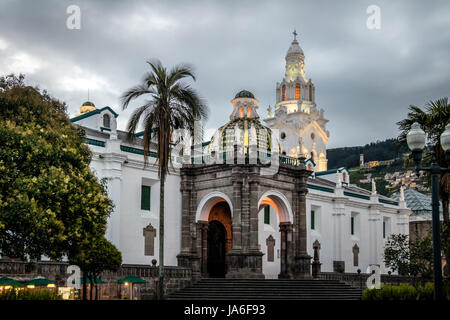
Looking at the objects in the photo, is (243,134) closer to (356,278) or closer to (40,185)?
(356,278)

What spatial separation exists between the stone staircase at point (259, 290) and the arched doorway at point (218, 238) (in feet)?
14.8

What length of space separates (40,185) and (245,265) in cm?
1443

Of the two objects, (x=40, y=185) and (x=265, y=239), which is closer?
(x=40, y=185)

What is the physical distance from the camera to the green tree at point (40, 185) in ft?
57.0

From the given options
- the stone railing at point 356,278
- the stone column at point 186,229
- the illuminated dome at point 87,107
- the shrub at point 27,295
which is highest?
the illuminated dome at point 87,107

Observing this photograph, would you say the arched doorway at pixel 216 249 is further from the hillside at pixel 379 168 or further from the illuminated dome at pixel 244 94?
the hillside at pixel 379 168

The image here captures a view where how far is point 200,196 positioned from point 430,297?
18.1m

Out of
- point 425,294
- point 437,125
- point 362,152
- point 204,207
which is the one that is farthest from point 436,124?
point 362,152

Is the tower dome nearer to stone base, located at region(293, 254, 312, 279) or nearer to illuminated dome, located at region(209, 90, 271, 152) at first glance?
illuminated dome, located at region(209, 90, 271, 152)

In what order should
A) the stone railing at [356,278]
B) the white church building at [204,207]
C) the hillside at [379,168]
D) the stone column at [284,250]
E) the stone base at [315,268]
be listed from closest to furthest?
the white church building at [204,207] → the stone column at [284,250] → the stone base at [315,268] → the stone railing at [356,278] → the hillside at [379,168]

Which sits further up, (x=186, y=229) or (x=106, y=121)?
(x=106, y=121)

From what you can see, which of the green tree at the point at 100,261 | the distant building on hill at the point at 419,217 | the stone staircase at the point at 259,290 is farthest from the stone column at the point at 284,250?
the distant building on hill at the point at 419,217

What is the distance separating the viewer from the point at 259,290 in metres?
27.7

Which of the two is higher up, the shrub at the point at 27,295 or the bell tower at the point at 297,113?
the bell tower at the point at 297,113
